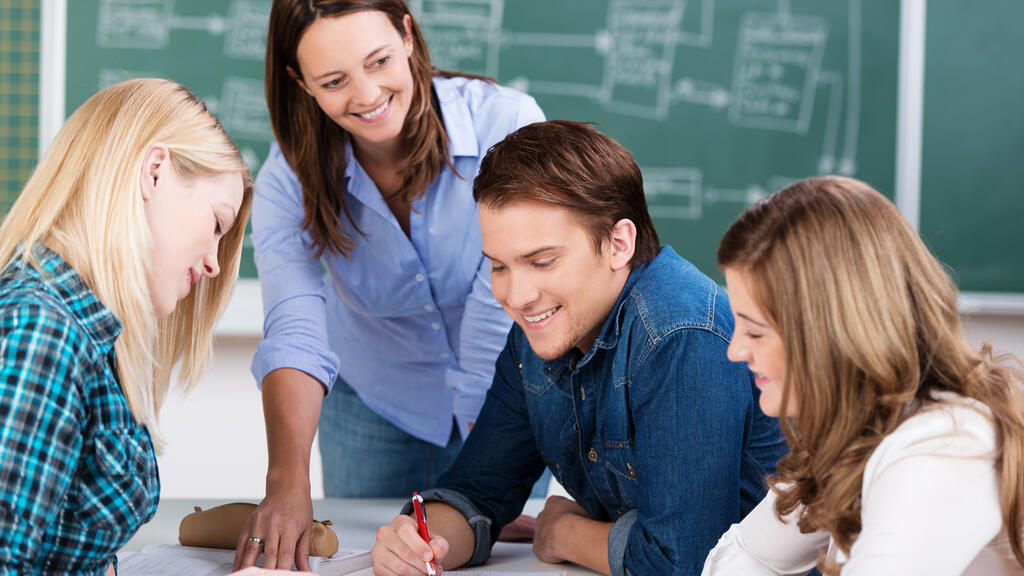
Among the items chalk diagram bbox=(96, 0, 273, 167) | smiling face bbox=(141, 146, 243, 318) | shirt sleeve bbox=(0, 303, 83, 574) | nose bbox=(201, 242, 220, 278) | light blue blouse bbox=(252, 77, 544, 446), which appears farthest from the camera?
chalk diagram bbox=(96, 0, 273, 167)

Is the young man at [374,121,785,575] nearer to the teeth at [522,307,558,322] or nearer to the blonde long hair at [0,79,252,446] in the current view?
the teeth at [522,307,558,322]

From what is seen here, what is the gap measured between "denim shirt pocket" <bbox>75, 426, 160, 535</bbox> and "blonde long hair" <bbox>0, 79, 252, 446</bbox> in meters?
0.04

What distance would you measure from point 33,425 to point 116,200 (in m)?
0.27

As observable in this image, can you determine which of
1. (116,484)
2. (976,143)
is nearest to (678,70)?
(976,143)

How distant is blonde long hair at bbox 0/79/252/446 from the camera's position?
1.03m

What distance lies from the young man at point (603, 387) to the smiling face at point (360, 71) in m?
0.30

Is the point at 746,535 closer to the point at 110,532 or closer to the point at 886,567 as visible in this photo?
the point at 886,567

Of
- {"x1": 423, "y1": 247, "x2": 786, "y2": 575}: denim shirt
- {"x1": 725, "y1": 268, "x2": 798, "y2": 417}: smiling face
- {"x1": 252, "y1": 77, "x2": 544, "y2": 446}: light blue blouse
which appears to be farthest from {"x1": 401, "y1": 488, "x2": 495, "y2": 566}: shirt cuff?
{"x1": 725, "y1": 268, "x2": 798, "y2": 417}: smiling face

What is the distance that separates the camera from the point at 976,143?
2.97 metres

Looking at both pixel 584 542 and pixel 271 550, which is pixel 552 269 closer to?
pixel 584 542

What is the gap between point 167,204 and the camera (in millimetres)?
1127

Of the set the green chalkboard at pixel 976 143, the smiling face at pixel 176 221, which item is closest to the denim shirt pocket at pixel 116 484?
the smiling face at pixel 176 221

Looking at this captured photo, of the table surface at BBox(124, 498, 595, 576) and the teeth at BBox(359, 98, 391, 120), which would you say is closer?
the table surface at BBox(124, 498, 595, 576)

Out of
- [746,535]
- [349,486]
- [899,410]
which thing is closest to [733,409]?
[746,535]
